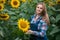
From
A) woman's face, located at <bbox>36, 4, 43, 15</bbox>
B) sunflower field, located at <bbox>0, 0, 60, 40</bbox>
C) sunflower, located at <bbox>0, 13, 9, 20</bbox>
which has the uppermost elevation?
woman's face, located at <bbox>36, 4, 43, 15</bbox>

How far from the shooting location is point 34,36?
4.48 meters

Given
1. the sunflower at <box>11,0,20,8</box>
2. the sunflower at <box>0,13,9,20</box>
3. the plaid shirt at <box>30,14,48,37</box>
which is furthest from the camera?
the sunflower at <box>11,0,20,8</box>

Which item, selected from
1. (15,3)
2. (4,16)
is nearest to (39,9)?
(4,16)

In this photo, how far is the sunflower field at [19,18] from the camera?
4516mm

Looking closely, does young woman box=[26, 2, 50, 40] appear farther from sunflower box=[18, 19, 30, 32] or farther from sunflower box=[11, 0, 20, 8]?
sunflower box=[11, 0, 20, 8]

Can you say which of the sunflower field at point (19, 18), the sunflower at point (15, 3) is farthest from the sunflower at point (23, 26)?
the sunflower at point (15, 3)

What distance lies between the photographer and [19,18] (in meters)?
5.15

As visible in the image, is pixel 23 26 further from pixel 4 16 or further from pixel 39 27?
pixel 4 16

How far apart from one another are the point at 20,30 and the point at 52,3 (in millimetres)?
1205

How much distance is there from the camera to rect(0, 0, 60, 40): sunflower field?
4516mm

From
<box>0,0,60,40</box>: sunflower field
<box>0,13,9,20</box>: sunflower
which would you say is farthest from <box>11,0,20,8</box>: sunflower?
<box>0,13,9,20</box>: sunflower

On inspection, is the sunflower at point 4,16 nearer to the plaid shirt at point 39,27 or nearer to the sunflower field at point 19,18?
the sunflower field at point 19,18

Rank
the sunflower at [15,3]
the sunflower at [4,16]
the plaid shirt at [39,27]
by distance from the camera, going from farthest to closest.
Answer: the sunflower at [15,3], the sunflower at [4,16], the plaid shirt at [39,27]

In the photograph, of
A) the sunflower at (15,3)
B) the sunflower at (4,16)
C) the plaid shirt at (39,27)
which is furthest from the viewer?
the sunflower at (15,3)
